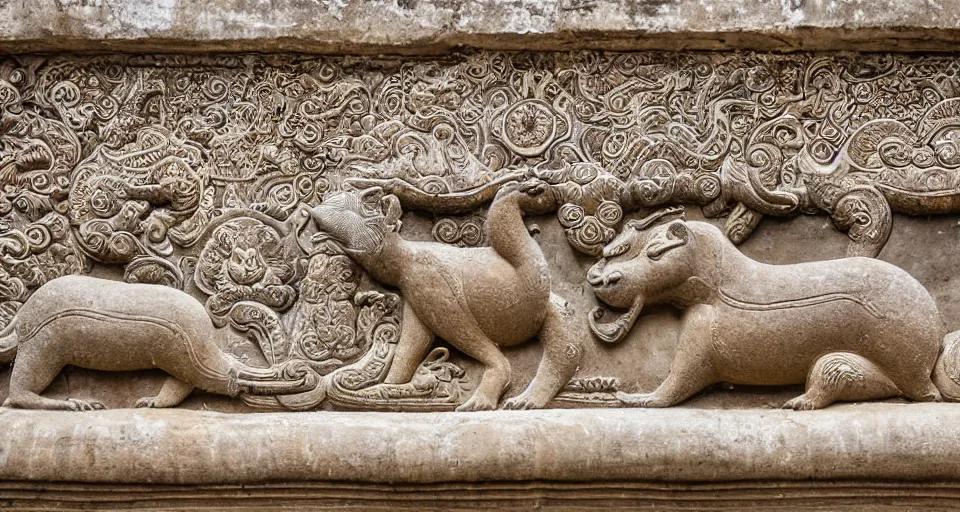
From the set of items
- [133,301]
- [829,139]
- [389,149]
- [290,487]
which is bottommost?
[290,487]

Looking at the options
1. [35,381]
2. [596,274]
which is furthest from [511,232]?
[35,381]

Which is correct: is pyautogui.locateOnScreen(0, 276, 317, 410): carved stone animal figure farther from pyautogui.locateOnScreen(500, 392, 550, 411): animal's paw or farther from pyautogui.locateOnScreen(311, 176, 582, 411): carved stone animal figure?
pyautogui.locateOnScreen(500, 392, 550, 411): animal's paw

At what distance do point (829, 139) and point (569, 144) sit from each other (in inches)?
34.1

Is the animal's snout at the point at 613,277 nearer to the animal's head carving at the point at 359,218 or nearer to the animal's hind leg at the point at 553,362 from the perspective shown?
the animal's hind leg at the point at 553,362

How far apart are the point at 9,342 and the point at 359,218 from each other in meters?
1.18

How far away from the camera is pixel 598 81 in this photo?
161 inches

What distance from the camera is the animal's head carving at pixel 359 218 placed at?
384 centimetres

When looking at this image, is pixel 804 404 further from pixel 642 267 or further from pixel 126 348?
pixel 126 348

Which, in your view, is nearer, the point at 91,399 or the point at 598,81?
the point at 91,399

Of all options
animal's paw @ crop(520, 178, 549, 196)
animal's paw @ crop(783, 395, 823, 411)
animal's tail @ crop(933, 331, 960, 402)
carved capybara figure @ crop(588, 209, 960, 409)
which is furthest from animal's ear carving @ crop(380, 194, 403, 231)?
animal's tail @ crop(933, 331, 960, 402)

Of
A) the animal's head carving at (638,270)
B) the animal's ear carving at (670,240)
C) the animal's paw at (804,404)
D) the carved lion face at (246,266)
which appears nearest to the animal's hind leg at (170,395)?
the carved lion face at (246,266)

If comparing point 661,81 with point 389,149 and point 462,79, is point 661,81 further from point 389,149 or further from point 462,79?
point 389,149

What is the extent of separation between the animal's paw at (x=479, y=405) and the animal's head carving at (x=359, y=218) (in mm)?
561

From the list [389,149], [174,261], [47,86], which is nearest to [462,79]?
[389,149]
